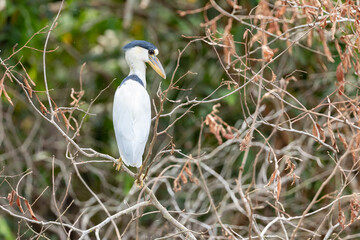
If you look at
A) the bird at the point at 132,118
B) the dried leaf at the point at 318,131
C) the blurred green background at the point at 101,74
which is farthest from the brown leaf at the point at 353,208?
the blurred green background at the point at 101,74

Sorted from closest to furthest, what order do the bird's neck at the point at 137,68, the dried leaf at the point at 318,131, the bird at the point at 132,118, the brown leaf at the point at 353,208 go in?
the brown leaf at the point at 353,208
the dried leaf at the point at 318,131
the bird at the point at 132,118
the bird's neck at the point at 137,68

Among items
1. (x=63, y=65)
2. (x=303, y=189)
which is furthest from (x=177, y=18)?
(x=303, y=189)

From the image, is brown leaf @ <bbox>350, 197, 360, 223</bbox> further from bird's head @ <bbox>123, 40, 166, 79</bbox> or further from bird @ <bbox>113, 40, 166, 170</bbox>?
bird's head @ <bbox>123, 40, 166, 79</bbox>

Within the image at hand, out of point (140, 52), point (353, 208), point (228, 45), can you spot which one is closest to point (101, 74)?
point (140, 52)

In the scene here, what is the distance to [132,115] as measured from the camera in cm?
267

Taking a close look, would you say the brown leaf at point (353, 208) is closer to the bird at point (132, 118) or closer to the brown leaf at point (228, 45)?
the brown leaf at point (228, 45)

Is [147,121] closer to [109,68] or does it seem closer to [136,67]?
[136,67]

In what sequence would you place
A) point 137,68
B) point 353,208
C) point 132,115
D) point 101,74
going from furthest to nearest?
point 101,74, point 137,68, point 132,115, point 353,208

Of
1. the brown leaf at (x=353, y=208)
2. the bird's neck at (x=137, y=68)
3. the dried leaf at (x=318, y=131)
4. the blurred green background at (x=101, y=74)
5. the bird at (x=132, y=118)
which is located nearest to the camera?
the brown leaf at (x=353, y=208)

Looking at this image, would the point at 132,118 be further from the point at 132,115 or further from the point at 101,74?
the point at 101,74

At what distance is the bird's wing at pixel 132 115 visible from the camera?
8.63 ft

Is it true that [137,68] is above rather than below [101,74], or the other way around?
above

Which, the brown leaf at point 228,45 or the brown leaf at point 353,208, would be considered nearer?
the brown leaf at point 353,208

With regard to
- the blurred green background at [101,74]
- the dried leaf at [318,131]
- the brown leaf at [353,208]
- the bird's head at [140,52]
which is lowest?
the blurred green background at [101,74]
